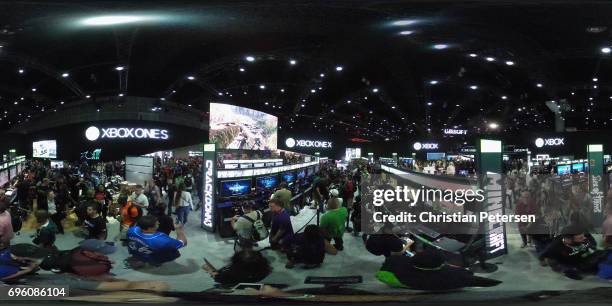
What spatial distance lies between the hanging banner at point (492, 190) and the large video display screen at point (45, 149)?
3.17m

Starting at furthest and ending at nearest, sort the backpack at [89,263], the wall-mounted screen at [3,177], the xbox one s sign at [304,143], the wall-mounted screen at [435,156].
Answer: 1. the wall-mounted screen at [435,156]
2. the xbox one s sign at [304,143]
3. the backpack at [89,263]
4. the wall-mounted screen at [3,177]

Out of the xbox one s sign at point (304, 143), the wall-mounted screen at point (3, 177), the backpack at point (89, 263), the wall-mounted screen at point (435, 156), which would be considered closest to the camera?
the wall-mounted screen at point (3, 177)

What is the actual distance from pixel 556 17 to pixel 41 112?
389cm

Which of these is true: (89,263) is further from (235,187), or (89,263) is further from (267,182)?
(267,182)

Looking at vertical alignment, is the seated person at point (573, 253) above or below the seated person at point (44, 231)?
below

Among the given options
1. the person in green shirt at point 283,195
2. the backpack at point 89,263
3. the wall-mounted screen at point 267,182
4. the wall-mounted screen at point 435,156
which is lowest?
the backpack at point 89,263

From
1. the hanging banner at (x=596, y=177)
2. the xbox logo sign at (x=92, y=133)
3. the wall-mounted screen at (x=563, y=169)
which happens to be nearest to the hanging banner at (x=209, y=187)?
the xbox logo sign at (x=92, y=133)

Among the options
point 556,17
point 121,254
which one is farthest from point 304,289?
point 556,17

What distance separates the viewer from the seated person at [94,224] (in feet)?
7.80

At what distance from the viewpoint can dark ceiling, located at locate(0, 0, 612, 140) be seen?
2400 millimetres

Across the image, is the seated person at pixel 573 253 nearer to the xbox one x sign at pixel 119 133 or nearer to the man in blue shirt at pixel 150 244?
the man in blue shirt at pixel 150 244

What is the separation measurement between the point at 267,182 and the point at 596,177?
8.63 feet

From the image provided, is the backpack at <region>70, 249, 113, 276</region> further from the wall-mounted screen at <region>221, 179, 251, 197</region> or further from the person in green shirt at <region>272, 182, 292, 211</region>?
the person in green shirt at <region>272, 182, 292, 211</region>

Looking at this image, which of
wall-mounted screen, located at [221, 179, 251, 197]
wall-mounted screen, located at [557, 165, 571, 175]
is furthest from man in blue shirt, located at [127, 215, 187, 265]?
wall-mounted screen, located at [557, 165, 571, 175]
